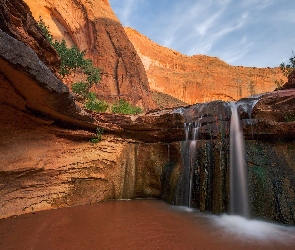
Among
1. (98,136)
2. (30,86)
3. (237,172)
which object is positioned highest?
(30,86)

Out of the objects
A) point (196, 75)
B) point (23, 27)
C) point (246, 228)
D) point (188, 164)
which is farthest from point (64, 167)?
point (196, 75)

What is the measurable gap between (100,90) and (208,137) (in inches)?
678

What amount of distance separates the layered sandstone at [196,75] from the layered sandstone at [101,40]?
24.3m

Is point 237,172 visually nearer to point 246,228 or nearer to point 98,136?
point 246,228

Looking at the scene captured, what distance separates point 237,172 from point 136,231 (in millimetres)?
3564

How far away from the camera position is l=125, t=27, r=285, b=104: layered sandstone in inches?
2051

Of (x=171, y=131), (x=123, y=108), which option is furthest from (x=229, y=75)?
(x=171, y=131)

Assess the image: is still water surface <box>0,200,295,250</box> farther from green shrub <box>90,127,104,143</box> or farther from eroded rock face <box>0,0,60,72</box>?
eroded rock face <box>0,0,60,72</box>

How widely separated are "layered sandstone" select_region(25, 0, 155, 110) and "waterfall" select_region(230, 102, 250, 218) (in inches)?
685

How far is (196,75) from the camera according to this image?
56.0 meters

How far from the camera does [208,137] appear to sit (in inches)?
298

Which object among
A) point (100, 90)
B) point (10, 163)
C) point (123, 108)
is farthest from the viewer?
point (100, 90)

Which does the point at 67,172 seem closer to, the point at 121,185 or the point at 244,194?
the point at 121,185

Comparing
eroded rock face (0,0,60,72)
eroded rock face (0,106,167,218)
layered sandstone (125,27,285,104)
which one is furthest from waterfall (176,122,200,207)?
layered sandstone (125,27,285,104)
